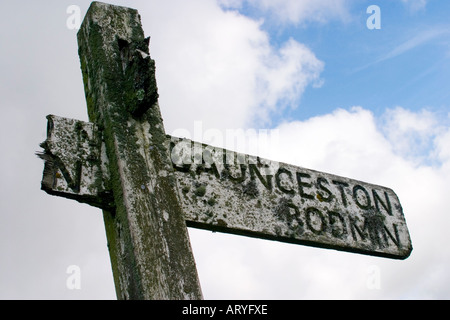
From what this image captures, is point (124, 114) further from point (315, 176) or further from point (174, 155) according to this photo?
point (315, 176)

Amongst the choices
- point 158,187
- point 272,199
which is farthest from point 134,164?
point 272,199

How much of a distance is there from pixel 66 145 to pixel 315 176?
1.32 m

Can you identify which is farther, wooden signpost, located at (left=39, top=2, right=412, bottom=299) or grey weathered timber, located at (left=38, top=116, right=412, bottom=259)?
grey weathered timber, located at (left=38, top=116, right=412, bottom=259)

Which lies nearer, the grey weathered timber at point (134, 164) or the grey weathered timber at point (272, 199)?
the grey weathered timber at point (134, 164)

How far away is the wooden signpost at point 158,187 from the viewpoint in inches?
82.5

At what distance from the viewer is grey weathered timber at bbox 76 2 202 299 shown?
6.72ft

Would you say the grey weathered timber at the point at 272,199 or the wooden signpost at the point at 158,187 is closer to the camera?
the wooden signpost at the point at 158,187

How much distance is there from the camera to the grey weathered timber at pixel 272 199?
2.43m

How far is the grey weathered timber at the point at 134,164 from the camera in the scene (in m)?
2.05

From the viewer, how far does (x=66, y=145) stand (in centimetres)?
218

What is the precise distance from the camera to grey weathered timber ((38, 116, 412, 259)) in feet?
7.97

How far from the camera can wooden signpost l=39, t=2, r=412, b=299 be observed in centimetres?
210

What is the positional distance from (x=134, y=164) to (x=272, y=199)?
30.3 inches
